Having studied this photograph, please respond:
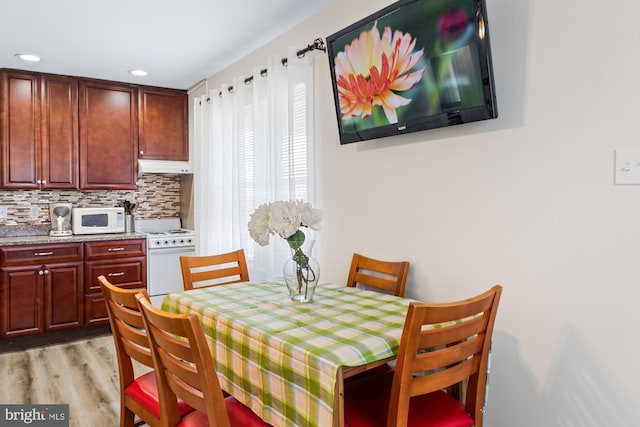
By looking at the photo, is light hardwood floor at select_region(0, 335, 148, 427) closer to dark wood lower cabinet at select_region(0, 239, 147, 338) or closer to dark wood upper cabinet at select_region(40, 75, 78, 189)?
dark wood lower cabinet at select_region(0, 239, 147, 338)

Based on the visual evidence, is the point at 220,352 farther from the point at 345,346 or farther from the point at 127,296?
the point at 345,346

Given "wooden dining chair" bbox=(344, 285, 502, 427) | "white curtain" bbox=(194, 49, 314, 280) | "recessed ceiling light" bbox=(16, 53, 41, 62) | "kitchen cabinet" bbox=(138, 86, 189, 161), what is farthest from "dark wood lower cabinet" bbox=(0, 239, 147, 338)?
"wooden dining chair" bbox=(344, 285, 502, 427)

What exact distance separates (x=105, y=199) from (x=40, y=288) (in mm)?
1119

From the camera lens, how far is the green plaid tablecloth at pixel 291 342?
1275 mm

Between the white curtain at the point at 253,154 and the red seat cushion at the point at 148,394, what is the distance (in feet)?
4.27

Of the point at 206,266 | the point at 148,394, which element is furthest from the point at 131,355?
the point at 206,266

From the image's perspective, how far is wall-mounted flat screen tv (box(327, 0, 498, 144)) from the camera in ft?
5.65

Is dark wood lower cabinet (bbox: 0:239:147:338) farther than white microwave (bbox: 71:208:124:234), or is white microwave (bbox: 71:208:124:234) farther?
white microwave (bbox: 71:208:124:234)

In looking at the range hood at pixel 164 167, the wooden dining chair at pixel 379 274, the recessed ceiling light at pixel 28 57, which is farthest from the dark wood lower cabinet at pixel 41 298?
the wooden dining chair at pixel 379 274

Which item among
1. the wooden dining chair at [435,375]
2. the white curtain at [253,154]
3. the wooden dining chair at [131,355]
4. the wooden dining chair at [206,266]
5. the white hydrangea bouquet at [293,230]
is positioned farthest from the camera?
the white curtain at [253,154]

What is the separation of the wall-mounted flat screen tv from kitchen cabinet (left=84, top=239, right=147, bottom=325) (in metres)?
2.67

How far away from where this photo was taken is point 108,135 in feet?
14.1

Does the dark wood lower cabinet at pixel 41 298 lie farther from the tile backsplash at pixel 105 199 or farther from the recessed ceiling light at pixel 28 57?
the recessed ceiling light at pixel 28 57

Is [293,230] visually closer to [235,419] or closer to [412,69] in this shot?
[235,419]
